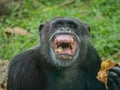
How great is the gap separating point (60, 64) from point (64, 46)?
244 mm

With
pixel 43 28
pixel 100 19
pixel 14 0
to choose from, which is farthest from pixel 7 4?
pixel 43 28

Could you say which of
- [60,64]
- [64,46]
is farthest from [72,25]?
[60,64]

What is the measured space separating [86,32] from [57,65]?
0.53m

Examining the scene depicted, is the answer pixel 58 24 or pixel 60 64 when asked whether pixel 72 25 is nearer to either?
pixel 58 24

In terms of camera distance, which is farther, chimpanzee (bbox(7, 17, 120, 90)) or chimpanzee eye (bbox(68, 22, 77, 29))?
chimpanzee eye (bbox(68, 22, 77, 29))

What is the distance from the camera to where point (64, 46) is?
5.32m

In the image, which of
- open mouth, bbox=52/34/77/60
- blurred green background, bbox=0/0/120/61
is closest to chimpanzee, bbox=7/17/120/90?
open mouth, bbox=52/34/77/60

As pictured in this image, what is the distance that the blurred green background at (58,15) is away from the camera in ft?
26.0

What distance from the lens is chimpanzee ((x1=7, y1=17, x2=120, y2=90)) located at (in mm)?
5410

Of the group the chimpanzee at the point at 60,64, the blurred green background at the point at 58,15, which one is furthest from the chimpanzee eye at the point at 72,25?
the blurred green background at the point at 58,15

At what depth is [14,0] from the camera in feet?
33.1

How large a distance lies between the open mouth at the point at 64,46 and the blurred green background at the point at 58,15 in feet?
7.53

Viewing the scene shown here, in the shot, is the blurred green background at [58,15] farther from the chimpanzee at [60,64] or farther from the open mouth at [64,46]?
the open mouth at [64,46]

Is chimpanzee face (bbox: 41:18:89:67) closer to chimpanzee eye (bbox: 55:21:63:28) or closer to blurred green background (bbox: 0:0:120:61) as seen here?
chimpanzee eye (bbox: 55:21:63:28)
